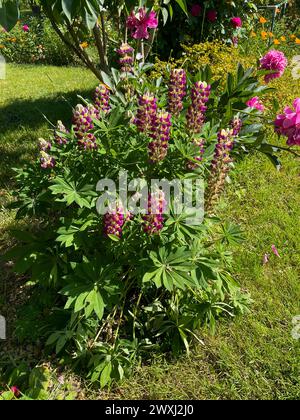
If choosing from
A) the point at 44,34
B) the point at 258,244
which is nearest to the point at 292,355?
the point at 258,244

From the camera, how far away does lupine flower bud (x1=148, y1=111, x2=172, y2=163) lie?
1621mm

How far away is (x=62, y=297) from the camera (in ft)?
7.95

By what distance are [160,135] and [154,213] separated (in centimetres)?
33

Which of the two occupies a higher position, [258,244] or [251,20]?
[251,20]

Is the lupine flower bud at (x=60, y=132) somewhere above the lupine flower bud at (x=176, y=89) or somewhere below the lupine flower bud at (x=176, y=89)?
below

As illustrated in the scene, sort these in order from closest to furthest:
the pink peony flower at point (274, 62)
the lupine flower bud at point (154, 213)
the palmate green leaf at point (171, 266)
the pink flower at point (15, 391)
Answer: the lupine flower bud at point (154, 213)
the palmate green leaf at point (171, 266)
the pink flower at point (15, 391)
the pink peony flower at point (274, 62)

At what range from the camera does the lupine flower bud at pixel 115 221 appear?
5.37ft

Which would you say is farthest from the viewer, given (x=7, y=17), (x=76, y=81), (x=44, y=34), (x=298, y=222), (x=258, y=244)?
(x=44, y=34)

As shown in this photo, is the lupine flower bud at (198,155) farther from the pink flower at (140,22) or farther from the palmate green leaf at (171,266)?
the pink flower at (140,22)

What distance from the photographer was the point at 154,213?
1.61 metres

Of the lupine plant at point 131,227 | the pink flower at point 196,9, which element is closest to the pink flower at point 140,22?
the lupine plant at point 131,227

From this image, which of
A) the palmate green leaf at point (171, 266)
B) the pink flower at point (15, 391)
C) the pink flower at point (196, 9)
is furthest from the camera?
the pink flower at point (196, 9)
